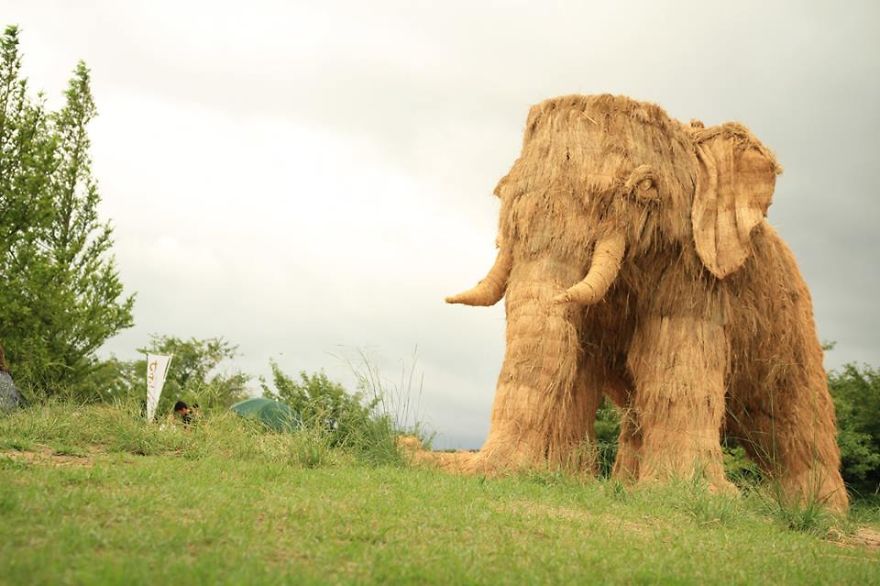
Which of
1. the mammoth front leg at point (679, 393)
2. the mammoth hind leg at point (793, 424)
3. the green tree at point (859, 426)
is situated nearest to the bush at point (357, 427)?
the mammoth front leg at point (679, 393)

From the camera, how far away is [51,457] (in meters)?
8.34

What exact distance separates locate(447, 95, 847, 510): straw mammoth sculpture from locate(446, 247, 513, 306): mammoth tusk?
15 mm

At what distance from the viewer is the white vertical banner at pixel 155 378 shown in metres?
12.0

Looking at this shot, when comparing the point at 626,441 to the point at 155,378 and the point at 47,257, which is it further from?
the point at 47,257

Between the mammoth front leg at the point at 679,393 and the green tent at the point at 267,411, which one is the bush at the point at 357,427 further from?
the mammoth front leg at the point at 679,393

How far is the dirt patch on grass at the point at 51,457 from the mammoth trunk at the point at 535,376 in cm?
387

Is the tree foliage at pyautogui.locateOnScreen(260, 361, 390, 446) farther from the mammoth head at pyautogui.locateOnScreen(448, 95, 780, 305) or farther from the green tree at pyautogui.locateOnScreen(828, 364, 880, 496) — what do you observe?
the green tree at pyautogui.locateOnScreen(828, 364, 880, 496)

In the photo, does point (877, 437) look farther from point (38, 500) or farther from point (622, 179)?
point (38, 500)

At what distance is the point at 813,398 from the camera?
13562 millimetres

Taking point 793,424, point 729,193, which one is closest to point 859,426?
point 793,424

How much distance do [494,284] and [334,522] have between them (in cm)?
546

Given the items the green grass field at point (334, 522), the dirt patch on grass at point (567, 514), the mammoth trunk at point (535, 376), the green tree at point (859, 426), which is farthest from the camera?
the green tree at point (859, 426)

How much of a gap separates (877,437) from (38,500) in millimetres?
21736

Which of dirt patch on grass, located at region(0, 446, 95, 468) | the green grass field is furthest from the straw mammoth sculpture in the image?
dirt patch on grass, located at region(0, 446, 95, 468)
